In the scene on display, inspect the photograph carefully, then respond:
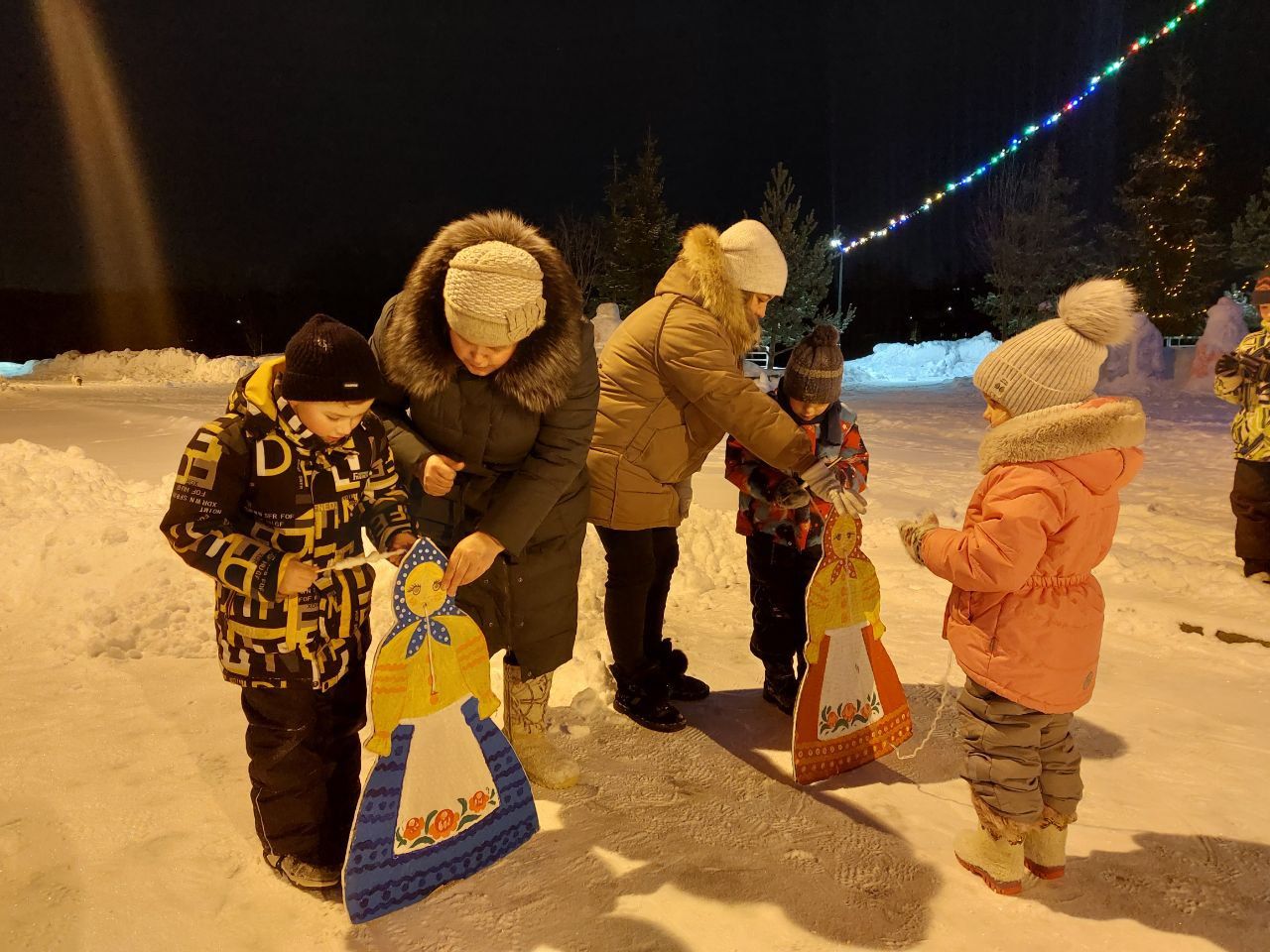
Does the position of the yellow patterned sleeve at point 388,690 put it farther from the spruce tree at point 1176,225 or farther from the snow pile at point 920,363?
the spruce tree at point 1176,225

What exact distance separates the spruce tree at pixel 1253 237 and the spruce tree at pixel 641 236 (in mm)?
15558

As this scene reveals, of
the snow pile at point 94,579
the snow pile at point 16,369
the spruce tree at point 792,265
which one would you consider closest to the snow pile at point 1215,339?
the spruce tree at point 792,265

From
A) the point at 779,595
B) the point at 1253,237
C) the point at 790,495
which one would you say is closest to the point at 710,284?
the point at 790,495

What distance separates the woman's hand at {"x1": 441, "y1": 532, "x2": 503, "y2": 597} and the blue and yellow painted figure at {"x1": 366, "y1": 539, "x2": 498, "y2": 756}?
53 millimetres

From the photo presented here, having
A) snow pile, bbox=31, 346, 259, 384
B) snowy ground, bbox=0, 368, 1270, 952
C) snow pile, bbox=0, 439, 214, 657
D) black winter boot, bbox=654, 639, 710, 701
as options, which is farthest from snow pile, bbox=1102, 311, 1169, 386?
snow pile, bbox=31, 346, 259, 384

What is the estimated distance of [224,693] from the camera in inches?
138

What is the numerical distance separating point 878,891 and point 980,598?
926mm

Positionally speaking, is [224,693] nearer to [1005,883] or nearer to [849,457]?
[849,457]

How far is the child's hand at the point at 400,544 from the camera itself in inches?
88.4

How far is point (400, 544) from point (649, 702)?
1.55 meters

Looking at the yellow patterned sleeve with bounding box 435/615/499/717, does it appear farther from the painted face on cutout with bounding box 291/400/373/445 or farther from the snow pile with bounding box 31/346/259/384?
the snow pile with bounding box 31/346/259/384

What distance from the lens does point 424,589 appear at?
7.30 ft

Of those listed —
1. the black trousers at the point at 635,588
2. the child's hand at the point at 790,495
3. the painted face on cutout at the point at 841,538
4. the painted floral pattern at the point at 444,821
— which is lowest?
the painted floral pattern at the point at 444,821

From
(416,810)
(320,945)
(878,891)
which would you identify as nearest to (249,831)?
(320,945)
